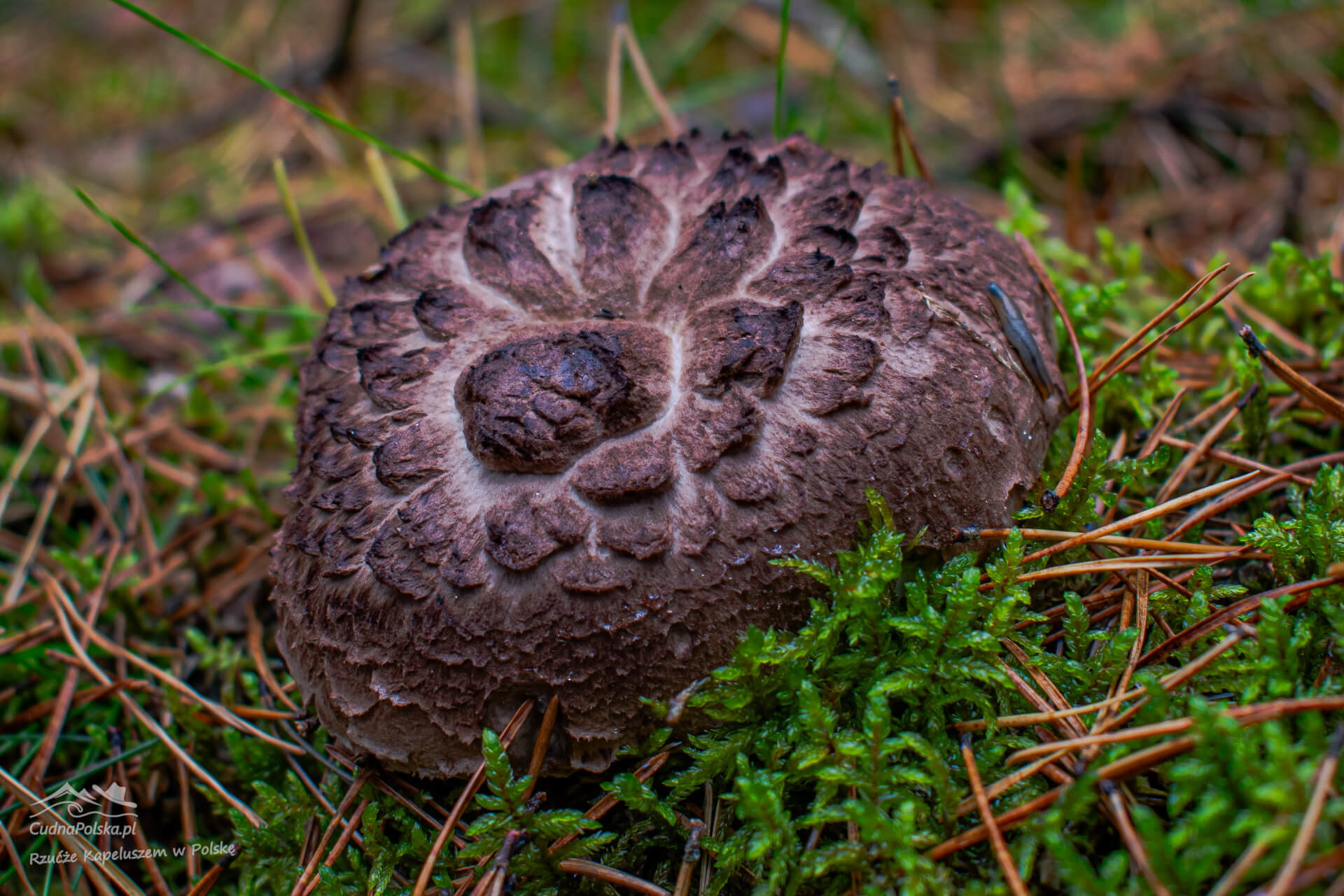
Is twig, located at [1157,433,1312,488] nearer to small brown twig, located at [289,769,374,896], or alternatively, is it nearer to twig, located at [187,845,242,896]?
small brown twig, located at [289,769,374,896]

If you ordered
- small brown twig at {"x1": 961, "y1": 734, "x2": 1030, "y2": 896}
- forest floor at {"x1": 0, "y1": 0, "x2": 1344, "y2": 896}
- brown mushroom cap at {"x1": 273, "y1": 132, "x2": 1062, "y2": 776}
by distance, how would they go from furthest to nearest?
brown mushroom cap at {"x1": 273, "y1": 132, "x2": 1062, "y2": 776} < forest floor at {"x1": 0, "y1": 0, "x2": 1344, "y2": 896} < small brown twig at {"x1": 961, "y1": 734, "x2": 1030, "y2": 896}

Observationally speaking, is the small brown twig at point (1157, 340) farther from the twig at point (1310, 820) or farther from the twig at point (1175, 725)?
the twig at point (1310, 820)

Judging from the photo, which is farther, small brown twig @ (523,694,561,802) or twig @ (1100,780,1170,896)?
small brown twig @ (523,694,561,802)

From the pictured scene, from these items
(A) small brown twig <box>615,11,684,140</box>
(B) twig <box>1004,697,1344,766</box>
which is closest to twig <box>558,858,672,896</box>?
(B) twig <box>1004,697,1344,766</box>

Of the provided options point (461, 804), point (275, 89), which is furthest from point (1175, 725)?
point (275, 89)

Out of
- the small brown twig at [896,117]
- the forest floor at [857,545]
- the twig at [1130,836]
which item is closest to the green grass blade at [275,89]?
the forest floor at [857,545]

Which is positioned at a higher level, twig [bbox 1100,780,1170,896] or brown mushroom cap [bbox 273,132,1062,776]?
brown mushroom cap [bbox 273,132,1062,776]

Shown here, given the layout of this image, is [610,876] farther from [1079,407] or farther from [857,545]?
[1079,407]

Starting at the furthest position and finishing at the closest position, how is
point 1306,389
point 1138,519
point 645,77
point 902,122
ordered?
point 645,77 < point 902,122 < point 1306,389 < point 1138,519

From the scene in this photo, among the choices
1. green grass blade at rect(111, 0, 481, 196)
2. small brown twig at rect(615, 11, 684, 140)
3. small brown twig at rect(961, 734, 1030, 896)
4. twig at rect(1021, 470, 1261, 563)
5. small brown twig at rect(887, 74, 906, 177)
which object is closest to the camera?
small brown twig at rect(961, 734, 1030, 896)
